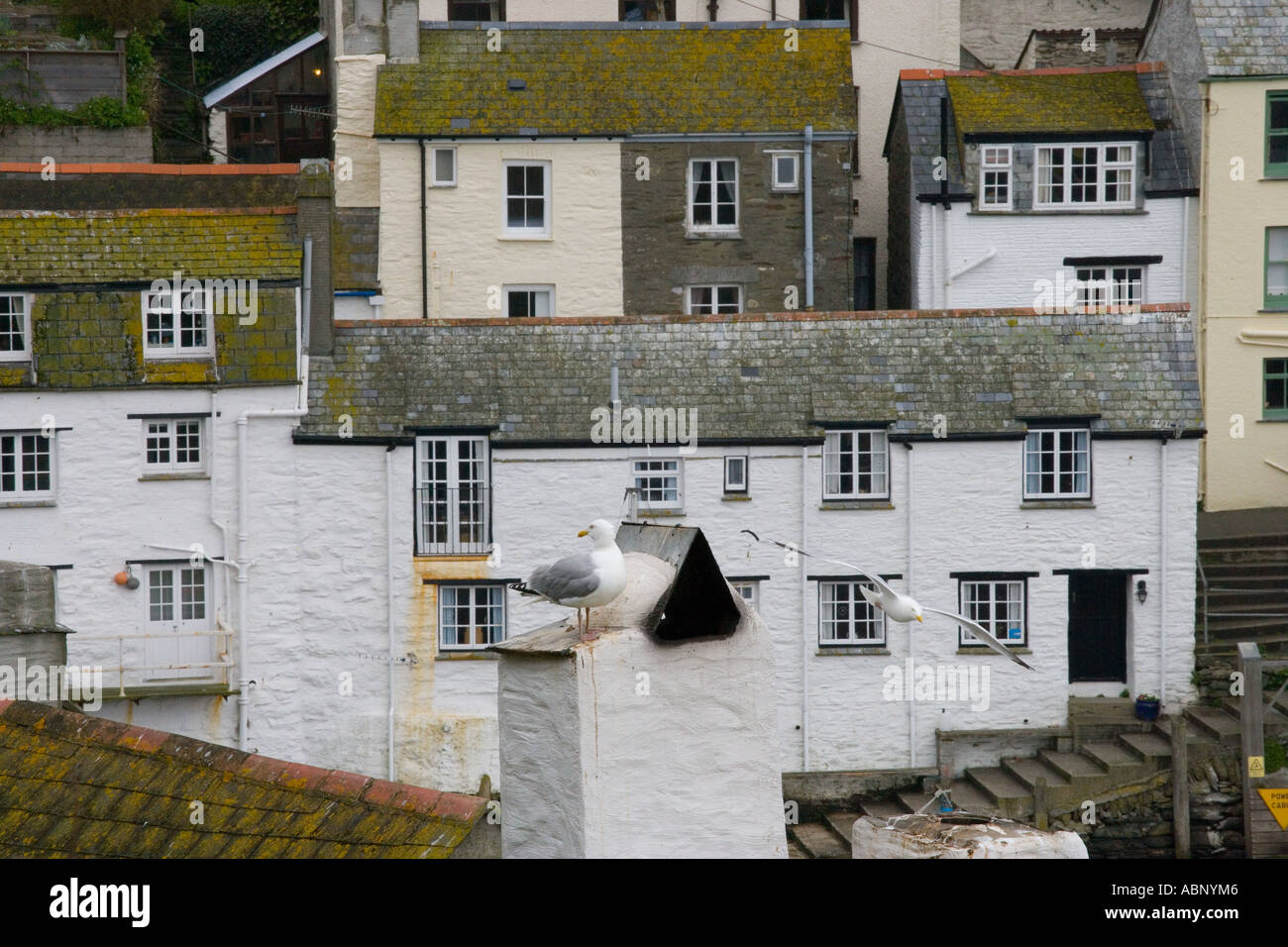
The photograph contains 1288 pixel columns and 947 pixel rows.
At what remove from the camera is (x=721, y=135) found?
3703 cm

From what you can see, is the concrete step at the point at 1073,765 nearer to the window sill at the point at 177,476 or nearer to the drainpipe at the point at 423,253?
the window sill at the point at 177,476

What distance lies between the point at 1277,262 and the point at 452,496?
56.9ft

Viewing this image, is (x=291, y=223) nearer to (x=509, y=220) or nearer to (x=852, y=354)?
(x=509, y=220)

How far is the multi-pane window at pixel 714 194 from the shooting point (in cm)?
3741

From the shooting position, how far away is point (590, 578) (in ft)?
36.0

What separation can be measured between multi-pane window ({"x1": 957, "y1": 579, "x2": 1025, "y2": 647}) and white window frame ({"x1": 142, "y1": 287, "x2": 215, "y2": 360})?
44.4ft

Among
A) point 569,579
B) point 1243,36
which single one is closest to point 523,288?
point 1243,36

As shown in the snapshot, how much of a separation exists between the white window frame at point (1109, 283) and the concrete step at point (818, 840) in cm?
1262

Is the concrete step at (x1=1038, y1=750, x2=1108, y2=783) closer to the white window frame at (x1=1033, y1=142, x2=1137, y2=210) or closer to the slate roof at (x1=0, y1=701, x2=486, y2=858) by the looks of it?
the white window frame at (x1=1033, y1=142, x2=1137, y2=210)

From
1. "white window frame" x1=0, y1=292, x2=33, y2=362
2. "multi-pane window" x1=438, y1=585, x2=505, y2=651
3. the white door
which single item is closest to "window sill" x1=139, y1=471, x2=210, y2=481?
the white door

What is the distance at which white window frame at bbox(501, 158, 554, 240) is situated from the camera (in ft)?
121

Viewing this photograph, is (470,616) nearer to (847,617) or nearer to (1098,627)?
(847,617)

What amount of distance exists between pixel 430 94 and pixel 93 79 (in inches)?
424

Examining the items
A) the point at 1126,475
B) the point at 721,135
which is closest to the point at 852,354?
the point at 1126,475
